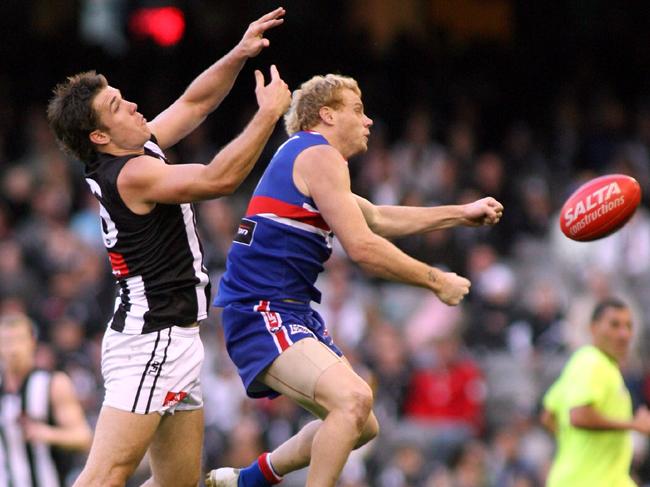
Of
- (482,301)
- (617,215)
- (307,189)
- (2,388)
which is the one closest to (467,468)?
(482,301)

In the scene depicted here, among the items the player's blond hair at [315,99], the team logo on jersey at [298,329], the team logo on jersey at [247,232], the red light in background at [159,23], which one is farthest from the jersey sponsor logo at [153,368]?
the red light in background at [159,23]

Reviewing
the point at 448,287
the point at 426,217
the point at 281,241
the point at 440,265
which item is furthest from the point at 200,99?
the point at 440,265

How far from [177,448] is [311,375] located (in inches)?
30.5

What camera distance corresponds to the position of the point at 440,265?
14.4m

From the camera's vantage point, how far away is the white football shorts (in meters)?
6.81

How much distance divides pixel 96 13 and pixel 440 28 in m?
4.67

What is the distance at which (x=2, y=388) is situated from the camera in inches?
400

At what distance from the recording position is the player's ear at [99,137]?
6.92m

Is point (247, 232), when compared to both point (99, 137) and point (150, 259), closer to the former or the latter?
point (150, 259)

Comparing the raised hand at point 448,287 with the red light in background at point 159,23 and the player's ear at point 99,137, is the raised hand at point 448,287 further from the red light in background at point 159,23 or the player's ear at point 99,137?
the red light in background at point 159,23

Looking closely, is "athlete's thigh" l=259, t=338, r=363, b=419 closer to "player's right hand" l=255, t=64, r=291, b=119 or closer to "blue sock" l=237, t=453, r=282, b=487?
"blue sock" l=237, t=453, r=282, b=487

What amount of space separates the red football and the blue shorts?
155cm

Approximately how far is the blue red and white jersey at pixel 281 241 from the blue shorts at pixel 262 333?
0.19 ft

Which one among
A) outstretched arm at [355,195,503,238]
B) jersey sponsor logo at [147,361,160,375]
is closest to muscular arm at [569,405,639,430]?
outstretched arm at [355,195,503,238]
